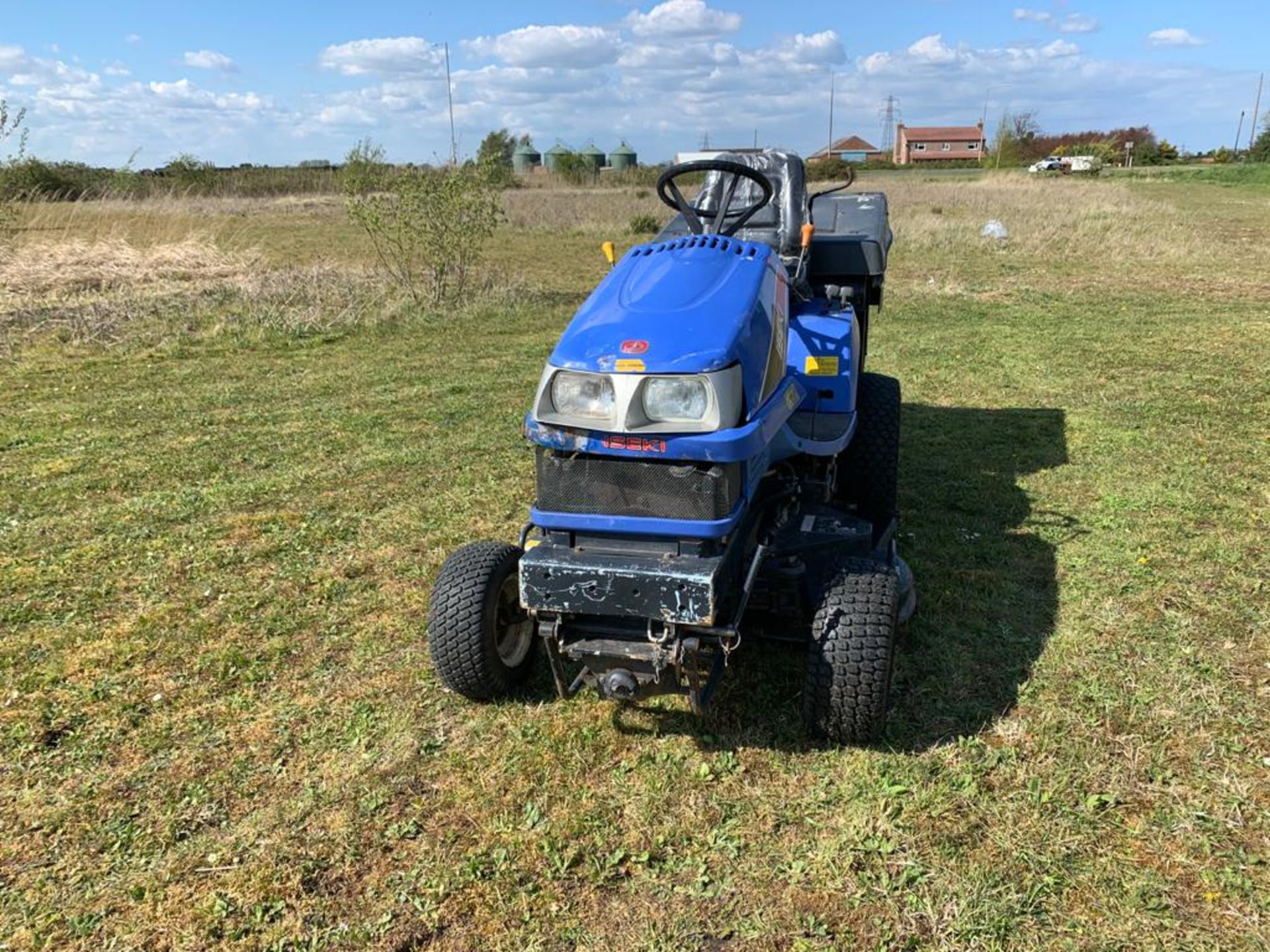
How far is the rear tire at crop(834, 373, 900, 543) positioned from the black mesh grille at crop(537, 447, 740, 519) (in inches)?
75.3

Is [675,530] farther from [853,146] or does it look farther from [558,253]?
[853,146]

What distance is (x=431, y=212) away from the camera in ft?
39.4

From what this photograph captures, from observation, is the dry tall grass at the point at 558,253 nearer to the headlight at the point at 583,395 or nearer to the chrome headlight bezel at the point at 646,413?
the headlight at the point at 583,395

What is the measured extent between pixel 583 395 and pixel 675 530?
1.67ft

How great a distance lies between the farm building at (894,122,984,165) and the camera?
92.3 meters

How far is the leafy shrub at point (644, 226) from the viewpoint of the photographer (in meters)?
22.5

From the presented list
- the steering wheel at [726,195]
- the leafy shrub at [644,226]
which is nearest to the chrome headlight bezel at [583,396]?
the steering wheel at [726,195]

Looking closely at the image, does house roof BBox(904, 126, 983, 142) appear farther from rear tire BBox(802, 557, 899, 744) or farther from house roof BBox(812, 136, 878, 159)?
rear tire BBox(802, 557, 899, 744)

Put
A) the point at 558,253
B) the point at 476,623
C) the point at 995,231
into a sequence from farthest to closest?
the point at 558,253 < the point at 995,231 < the point at 476,623

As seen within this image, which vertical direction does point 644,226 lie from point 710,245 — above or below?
below

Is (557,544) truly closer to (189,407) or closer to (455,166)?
(189,407)

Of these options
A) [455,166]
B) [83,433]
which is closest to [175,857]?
[83,433]

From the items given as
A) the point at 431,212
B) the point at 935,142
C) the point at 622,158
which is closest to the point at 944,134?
the point at 935,142

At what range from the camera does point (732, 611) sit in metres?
3.05
